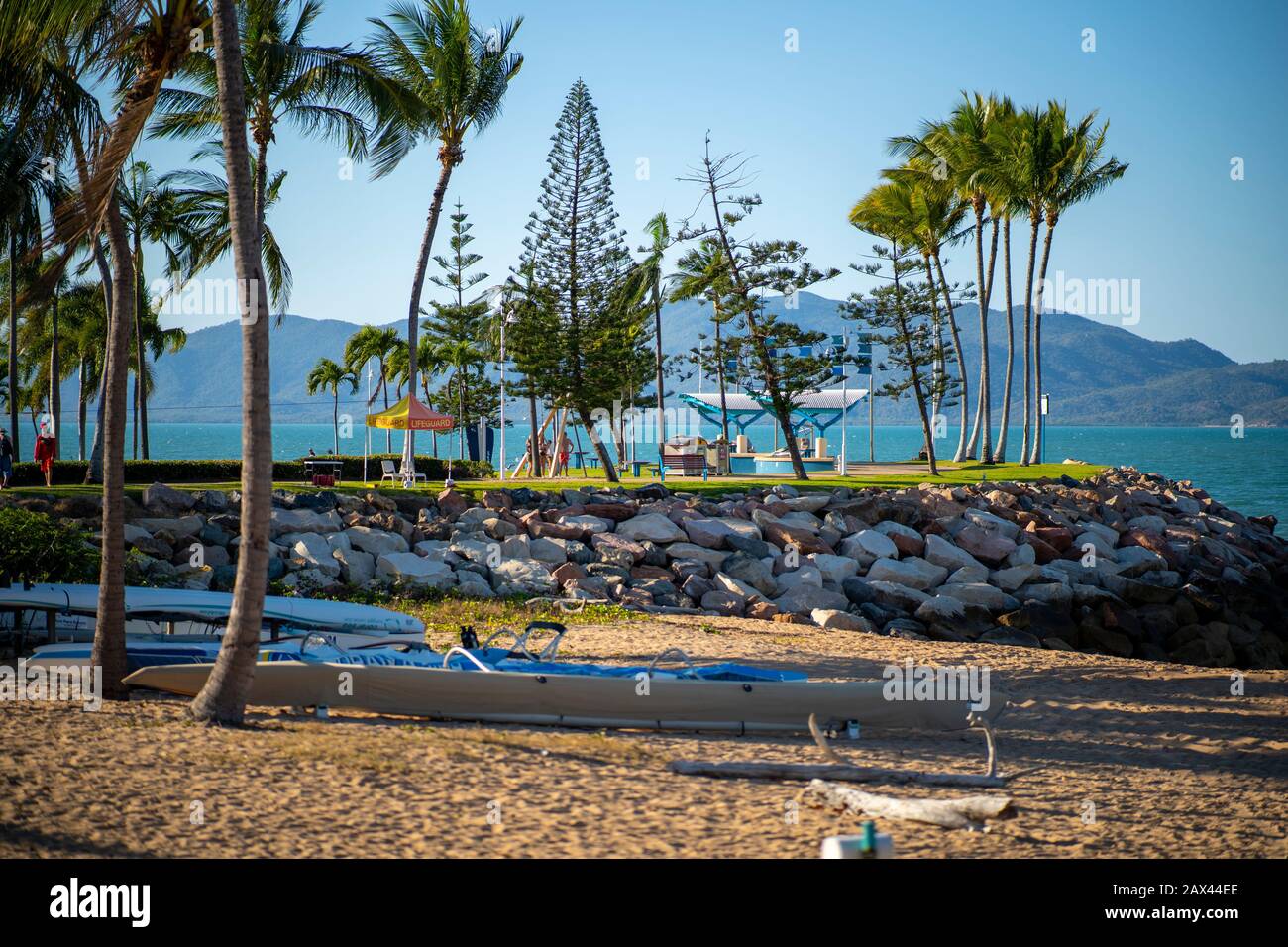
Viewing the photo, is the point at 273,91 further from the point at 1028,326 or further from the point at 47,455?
the point at 1028,326

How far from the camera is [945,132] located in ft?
107

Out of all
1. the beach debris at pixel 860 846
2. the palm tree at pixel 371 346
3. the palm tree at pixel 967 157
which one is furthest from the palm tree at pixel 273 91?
the palm tree at pixel 371 346

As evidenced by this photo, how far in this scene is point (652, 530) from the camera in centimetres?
1717

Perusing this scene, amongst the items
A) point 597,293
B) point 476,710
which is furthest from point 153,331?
point 476,710

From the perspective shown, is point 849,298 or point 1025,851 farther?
point 849,298

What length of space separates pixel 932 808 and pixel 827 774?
896 mm

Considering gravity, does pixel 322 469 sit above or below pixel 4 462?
below

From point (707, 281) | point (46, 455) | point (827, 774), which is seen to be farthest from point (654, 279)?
point (827, 774)

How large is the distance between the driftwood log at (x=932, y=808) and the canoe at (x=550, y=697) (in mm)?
1900

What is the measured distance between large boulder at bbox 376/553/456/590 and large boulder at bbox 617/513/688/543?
321 cm

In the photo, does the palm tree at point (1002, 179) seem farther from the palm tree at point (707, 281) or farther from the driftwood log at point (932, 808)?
the driftwood log at point (932, 808)

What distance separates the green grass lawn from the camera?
60.3ft

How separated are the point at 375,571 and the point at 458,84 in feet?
37.3
